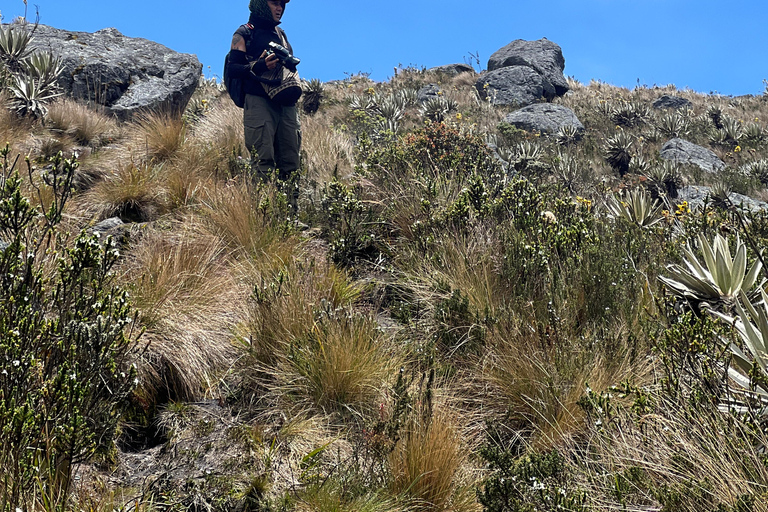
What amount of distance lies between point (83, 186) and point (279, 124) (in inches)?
94.3

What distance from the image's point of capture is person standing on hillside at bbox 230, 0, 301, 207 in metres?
6.09

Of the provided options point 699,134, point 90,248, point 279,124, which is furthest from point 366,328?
point 699,134

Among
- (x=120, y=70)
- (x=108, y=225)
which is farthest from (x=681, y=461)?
(x=120, y=70)

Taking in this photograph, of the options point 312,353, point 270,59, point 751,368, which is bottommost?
point 312,353

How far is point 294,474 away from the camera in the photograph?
2732 millimetres

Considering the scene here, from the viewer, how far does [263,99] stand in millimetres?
6332

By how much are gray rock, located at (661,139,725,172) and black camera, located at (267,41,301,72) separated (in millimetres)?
11909

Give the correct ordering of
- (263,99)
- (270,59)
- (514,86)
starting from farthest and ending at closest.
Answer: (514,86) < (263,99) < (270,59)

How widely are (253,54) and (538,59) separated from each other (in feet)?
73.3

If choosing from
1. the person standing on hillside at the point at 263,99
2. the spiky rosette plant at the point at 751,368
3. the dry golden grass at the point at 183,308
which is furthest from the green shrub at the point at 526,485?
the person standing on hillside at the point at 263,99

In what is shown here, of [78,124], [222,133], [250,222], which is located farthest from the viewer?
[222,133]

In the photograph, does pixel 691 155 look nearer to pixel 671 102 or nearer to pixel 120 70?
pixel 671 102

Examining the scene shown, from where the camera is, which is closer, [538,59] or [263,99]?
[263,99]

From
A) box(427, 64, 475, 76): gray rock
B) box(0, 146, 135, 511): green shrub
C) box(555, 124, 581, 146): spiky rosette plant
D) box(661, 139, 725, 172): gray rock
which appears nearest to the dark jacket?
box(0, 146, 135, 511): green shrub
